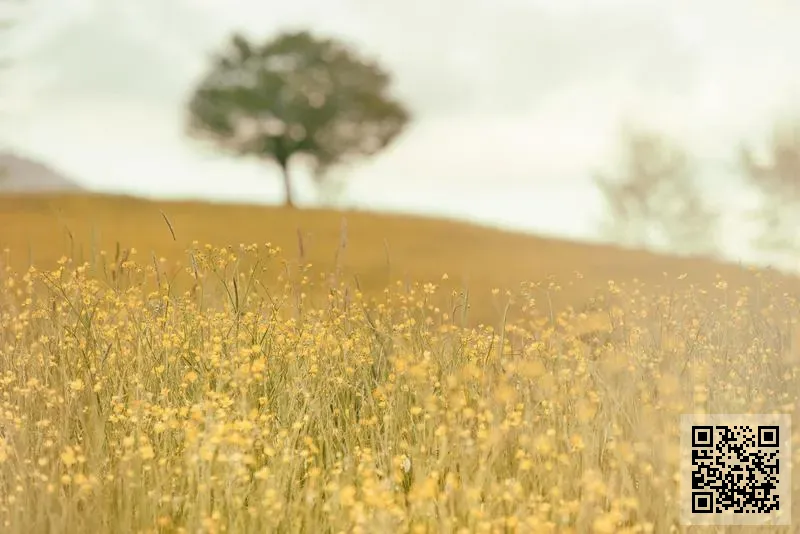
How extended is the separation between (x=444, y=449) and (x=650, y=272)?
13.6 metres

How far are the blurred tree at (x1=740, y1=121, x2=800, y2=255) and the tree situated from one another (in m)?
13.1

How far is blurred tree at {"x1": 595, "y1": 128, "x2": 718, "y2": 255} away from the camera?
30281 mm

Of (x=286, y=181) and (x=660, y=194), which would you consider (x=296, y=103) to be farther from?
(x=660, y=194)

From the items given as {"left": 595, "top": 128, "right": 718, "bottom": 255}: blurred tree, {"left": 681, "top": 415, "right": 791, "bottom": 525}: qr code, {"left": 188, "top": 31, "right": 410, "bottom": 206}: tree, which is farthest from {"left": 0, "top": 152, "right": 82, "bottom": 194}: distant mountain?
{"left": 681, "top": 415, "right": 791, "bottom": 525}: qr code

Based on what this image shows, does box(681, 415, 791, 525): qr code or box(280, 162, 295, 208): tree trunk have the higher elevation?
box(280, 162, 295, 208): tree trunk

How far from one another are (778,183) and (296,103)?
16812 millimetres

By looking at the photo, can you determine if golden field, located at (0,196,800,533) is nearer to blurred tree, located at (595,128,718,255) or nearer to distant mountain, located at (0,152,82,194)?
blurred tree, located at (595,128,718,255)

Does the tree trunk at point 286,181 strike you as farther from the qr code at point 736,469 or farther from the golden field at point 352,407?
the qr code at point 736,469

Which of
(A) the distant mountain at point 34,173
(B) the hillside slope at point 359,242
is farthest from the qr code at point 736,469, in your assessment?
(A) the distant mountain at point 34,173

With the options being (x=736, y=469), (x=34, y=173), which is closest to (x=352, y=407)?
(x=736, y=469)

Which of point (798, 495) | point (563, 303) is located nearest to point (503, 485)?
point (798, 495)

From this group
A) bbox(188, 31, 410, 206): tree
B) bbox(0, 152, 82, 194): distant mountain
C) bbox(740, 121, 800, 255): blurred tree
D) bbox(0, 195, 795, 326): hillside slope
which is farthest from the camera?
bbox(0, 152, 82, 194): distant mountain

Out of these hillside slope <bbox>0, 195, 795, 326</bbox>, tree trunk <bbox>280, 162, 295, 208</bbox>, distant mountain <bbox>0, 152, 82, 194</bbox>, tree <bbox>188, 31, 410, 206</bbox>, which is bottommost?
hillside slope <bbox>0, 195, 795, 326</bbox>

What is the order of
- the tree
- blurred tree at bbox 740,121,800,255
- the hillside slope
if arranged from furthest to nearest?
the tree → blurred tree at bbox 740,121,800,255 → the hillside slope
